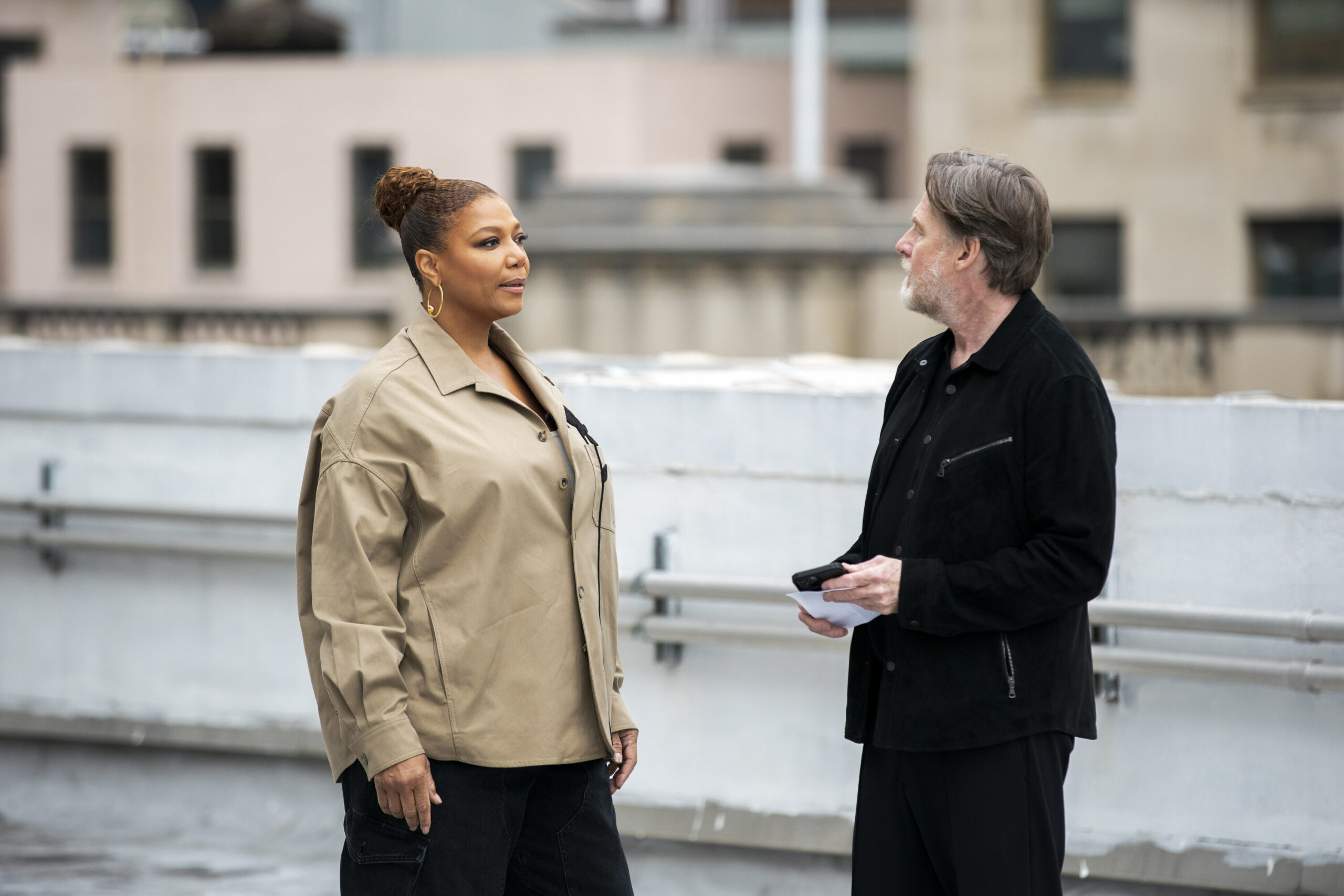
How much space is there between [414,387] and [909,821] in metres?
1.30

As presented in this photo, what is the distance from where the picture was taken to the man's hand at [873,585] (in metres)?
2.99

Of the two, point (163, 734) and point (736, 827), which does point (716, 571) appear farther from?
point (163, 734)

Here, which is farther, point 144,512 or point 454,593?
point 144,512

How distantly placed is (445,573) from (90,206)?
112 feet

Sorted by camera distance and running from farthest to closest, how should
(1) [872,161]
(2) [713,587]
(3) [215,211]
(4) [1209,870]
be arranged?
1. (3) [215,211]
2. (1) [872,161]
3. (2) [713,587]
4. (4) [1209,870]

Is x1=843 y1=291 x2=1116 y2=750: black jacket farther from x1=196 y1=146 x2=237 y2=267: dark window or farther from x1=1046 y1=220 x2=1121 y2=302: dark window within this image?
x1=196 y1=146 x2=237 y2=267: dark window

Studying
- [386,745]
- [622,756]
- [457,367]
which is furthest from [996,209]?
[386,745]

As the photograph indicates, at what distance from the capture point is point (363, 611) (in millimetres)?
2949

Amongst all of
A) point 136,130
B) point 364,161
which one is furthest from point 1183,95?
point 136,130

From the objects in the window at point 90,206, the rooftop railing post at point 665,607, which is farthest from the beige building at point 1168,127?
the rooftop railing post at point 665,607

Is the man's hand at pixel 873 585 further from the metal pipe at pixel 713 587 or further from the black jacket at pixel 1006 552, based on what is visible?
the metal pipe at pixel 713 587

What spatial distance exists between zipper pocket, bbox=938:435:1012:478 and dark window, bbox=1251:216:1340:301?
23670 mm

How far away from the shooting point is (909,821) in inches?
124

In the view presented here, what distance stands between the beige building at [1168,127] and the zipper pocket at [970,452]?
22185mm
